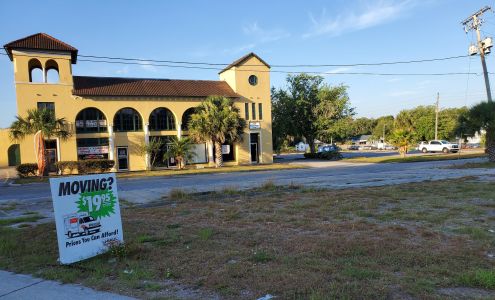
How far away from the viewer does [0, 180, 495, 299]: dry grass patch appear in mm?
4516

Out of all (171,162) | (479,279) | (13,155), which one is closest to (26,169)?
(171,162)

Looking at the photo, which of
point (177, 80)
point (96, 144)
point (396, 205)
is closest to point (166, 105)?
point (177, 80)

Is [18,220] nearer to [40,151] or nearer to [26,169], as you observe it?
[40,151]

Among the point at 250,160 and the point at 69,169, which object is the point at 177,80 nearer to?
the point at 250,160

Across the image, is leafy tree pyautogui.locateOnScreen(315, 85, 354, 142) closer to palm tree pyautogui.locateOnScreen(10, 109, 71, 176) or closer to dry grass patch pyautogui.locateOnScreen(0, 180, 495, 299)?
palm tree pyautogui.locateOnScreen(10, 109, 71, 176)

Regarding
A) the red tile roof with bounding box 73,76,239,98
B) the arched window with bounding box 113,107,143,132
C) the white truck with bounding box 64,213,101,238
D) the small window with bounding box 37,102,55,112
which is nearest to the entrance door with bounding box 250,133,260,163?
the red tile roof with bounding box 73,76,239,98

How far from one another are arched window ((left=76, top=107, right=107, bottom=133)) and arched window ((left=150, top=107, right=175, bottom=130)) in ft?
14.6

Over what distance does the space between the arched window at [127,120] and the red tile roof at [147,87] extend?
68.2 inches

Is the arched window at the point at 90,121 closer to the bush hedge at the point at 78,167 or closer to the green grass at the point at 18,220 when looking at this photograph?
the bush hedge at the point at 78,167

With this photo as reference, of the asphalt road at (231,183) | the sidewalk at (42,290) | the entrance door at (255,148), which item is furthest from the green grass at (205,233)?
the entrance door at (255,148)

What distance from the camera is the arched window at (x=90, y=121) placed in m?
34.4

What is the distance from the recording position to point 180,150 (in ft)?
115

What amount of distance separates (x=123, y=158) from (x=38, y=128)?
26.7ft

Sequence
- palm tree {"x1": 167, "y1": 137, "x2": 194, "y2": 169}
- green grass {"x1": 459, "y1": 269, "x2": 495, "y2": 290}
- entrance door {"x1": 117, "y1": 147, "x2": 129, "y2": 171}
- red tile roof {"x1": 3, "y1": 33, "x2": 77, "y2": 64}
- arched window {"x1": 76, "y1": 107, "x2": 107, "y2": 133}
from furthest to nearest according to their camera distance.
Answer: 1. entrance door {"x1": 117, "y1": 147, "x2": 129, "y2": 171}
2. palm tree {"x1": 167, "y1": 137, "x2": 194, "y2": 169}
3. arched window {"x1": 76, "y1": 107, "x2": 107, "y2": 133}
4. red tile roof {"x1": 3, "y1": 33, "x2": 77, "y2": 64}
5. green grass {"x1": 459, "y1": 269, "x2": 495, "y2": 290}
